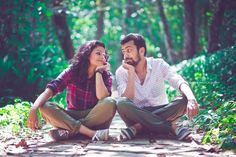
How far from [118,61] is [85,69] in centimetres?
2145

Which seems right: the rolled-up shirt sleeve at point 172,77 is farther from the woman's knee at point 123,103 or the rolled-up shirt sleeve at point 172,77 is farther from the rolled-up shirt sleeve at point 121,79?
the woman's knee at point 123,103

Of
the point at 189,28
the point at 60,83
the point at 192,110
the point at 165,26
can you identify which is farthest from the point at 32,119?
the point at 165,26

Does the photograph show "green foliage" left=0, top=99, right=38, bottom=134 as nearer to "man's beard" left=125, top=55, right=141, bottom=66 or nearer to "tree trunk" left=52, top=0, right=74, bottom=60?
"man's beard" left=125, top=55, right=141, bottom=66

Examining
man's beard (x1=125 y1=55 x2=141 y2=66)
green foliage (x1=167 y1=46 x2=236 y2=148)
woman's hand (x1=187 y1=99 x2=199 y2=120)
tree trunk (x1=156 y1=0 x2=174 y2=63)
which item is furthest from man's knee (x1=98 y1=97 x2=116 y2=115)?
tree trunk (x1=156 y1=0 x2=174 y2=63)

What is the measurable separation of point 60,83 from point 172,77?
1345 millimetres

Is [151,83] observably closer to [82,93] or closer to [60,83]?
[82,93]

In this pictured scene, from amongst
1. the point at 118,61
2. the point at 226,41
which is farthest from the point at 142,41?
the point at 118,61

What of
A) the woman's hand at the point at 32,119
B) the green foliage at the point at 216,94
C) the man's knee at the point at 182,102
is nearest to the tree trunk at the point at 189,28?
the green foliage at the point at 216,94

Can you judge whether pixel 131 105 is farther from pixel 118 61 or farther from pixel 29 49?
pixel 118 61

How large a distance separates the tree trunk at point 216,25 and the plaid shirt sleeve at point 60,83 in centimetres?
604

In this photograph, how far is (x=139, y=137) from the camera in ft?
15.0

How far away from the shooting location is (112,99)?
4.42 m

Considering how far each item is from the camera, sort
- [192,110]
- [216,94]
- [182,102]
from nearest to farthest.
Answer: [192,110]
[182,102]
[216,94]

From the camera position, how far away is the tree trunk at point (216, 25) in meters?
9.60
